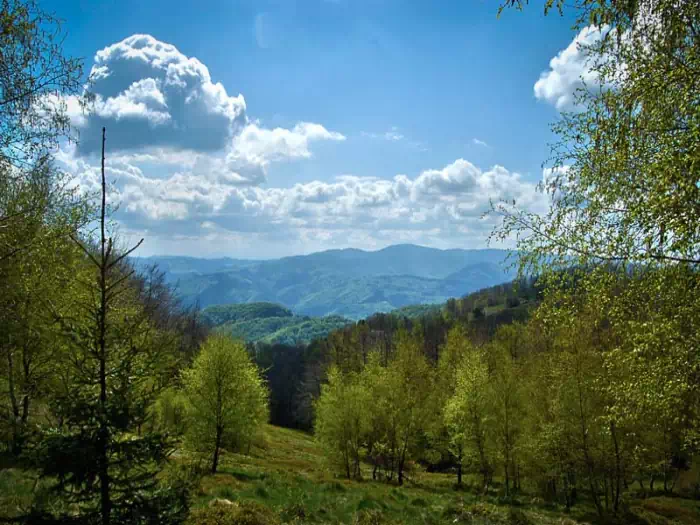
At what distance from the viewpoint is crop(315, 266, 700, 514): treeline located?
31.0 feet

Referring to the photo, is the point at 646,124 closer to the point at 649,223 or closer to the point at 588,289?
the point at 649,223

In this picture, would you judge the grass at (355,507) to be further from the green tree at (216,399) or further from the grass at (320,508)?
the green tree at (216,399)

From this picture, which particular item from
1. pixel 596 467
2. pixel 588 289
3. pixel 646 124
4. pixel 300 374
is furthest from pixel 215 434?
pixel 300 374

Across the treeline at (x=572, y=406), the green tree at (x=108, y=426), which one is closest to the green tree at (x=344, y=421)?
the treeline at (x=572, y=406)

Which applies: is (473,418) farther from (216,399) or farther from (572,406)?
(216,399)

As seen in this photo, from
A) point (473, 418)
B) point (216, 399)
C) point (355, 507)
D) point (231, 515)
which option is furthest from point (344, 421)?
point (231, 515)

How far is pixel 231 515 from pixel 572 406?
907 inches

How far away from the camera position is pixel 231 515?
1283 centimetres

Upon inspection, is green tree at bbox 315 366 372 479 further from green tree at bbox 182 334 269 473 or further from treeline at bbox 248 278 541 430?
treeline at bbox 248 278 541 430

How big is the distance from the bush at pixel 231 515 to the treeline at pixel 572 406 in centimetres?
998

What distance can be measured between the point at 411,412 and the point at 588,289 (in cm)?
3471

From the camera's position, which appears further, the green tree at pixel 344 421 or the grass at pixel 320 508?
the green tree at pixel 344 421

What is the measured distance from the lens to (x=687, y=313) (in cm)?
895

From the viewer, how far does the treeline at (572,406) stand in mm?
9438
